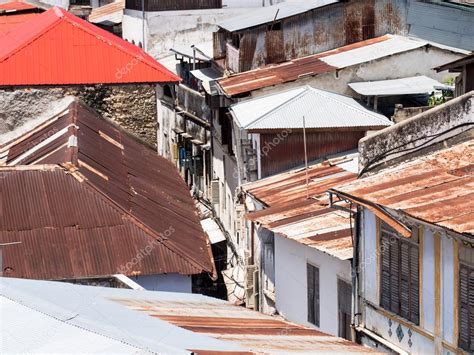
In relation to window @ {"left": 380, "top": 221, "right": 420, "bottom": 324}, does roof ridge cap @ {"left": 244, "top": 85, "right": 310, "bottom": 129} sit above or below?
below

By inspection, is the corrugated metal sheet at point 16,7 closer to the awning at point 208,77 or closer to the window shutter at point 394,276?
the awning at point 208,77

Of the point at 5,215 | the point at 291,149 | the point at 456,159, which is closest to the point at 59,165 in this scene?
the point at 5,215

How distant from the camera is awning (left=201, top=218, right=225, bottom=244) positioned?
4091cm

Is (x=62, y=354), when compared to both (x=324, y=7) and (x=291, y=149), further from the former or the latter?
(x=324, y=7)

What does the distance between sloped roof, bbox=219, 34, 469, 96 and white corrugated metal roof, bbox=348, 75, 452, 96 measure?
784mm

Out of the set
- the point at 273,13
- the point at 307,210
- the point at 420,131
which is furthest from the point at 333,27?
the point at 420,131

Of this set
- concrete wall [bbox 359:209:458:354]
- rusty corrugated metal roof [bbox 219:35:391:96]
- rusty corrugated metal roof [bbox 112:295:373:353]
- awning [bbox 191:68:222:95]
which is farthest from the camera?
awning [bbox 191:68:222:95]

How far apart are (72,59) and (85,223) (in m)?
15.1

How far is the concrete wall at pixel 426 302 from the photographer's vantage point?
17.9 meters

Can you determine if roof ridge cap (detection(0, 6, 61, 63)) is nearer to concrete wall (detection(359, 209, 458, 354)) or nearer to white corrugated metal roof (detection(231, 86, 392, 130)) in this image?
white corrugated metal roof (detection(231, 86, 392, 130))

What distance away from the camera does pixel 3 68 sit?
38875 millimetres

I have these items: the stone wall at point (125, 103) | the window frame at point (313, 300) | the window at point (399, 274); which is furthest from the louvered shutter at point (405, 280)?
the stone wall at point (125, 103)

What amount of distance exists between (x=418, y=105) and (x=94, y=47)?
11.9 metres

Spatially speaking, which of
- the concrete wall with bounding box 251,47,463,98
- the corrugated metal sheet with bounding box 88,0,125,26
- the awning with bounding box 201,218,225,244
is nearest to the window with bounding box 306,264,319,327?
the concrete wall with bounding box 251,47,463,98
